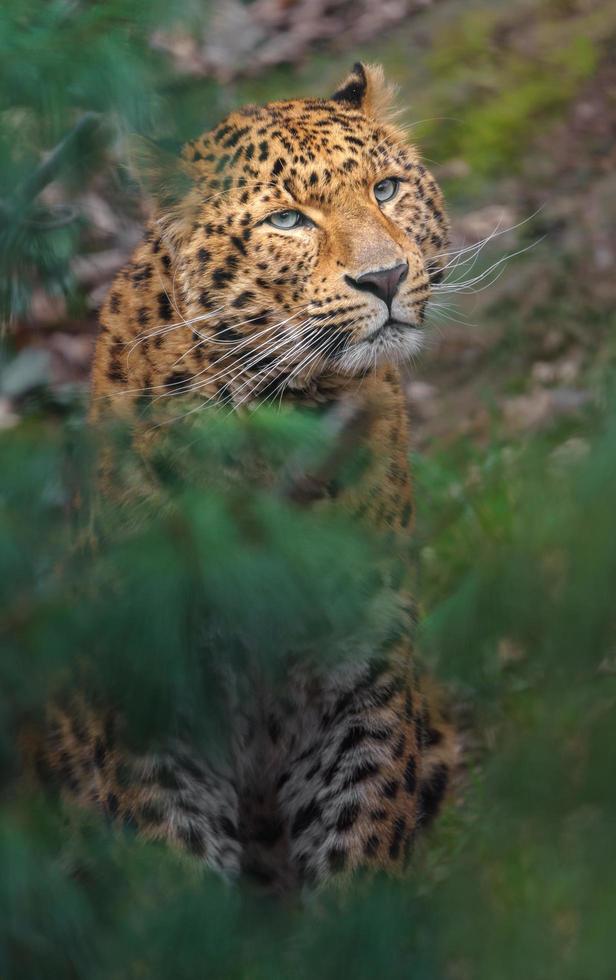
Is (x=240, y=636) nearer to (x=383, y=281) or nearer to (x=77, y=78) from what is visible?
(x=77, y=78)

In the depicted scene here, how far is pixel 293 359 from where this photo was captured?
3592 millimetres

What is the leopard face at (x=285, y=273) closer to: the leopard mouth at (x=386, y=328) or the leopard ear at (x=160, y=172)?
the leopard mouth at (x=386, y=328)

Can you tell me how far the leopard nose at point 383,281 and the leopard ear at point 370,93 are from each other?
810 mm

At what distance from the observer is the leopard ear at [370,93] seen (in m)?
4.09

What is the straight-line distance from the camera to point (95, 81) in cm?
160

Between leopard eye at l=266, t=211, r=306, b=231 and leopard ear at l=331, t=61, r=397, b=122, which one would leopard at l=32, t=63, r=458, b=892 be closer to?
leopard eye at l=266, t=211, r=306, b=231

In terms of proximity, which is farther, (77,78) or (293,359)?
(293,359)

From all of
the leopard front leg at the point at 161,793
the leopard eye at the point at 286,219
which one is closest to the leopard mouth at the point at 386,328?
the leopard eye at the point at 286,219

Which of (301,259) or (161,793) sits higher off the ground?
(301,259)

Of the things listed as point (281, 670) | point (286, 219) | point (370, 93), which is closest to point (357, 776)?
point (286, 219)

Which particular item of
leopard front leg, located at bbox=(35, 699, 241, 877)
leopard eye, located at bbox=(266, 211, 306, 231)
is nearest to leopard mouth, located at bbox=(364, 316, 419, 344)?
leopard eye, located at bbox=(266, 211, 306, 231)

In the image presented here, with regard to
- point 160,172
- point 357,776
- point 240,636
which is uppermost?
point 160,172

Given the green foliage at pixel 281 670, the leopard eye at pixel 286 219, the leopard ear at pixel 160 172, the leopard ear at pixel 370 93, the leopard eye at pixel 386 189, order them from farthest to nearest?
the leopard ear at pixel 370 93 → the leopard eye at pixel 386 189 → the leopard eye at pixel 286 219 → the leopard ear at pixel 160 172 → the green foliage at pixel 281 670

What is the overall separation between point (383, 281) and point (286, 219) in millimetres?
386
